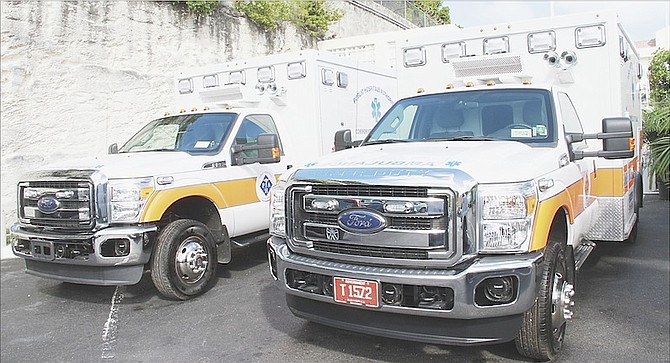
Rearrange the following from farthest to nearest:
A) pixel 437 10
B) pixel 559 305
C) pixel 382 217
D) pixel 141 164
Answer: pixel 437 10 → pixel 141 164 → pixel 559 305 → pixel 382 217

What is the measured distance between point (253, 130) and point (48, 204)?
2483mm

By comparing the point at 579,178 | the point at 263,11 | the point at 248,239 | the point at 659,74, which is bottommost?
the point at 248,239

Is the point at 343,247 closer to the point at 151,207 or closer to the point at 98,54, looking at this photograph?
the point at 151,207

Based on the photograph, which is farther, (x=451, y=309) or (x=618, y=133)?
(x=618, y=133)

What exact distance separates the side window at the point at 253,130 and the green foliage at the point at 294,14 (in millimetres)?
8379

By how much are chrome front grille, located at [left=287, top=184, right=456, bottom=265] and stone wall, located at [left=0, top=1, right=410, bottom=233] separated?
7.59 metres

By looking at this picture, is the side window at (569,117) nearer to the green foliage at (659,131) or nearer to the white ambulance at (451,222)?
the white ambulance at (451,222)

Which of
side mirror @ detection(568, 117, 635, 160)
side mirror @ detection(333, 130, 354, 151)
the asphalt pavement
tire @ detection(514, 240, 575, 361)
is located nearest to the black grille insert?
tire @ detection(514, 240, 575, 361)

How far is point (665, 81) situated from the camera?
11734 millimetres

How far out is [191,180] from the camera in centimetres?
618

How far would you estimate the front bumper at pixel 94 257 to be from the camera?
5574mm

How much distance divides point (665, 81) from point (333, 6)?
39.0 feet

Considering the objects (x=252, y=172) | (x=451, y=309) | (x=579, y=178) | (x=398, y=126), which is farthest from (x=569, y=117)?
(x=252, y=172)

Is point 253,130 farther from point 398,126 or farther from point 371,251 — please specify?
point 371,251
